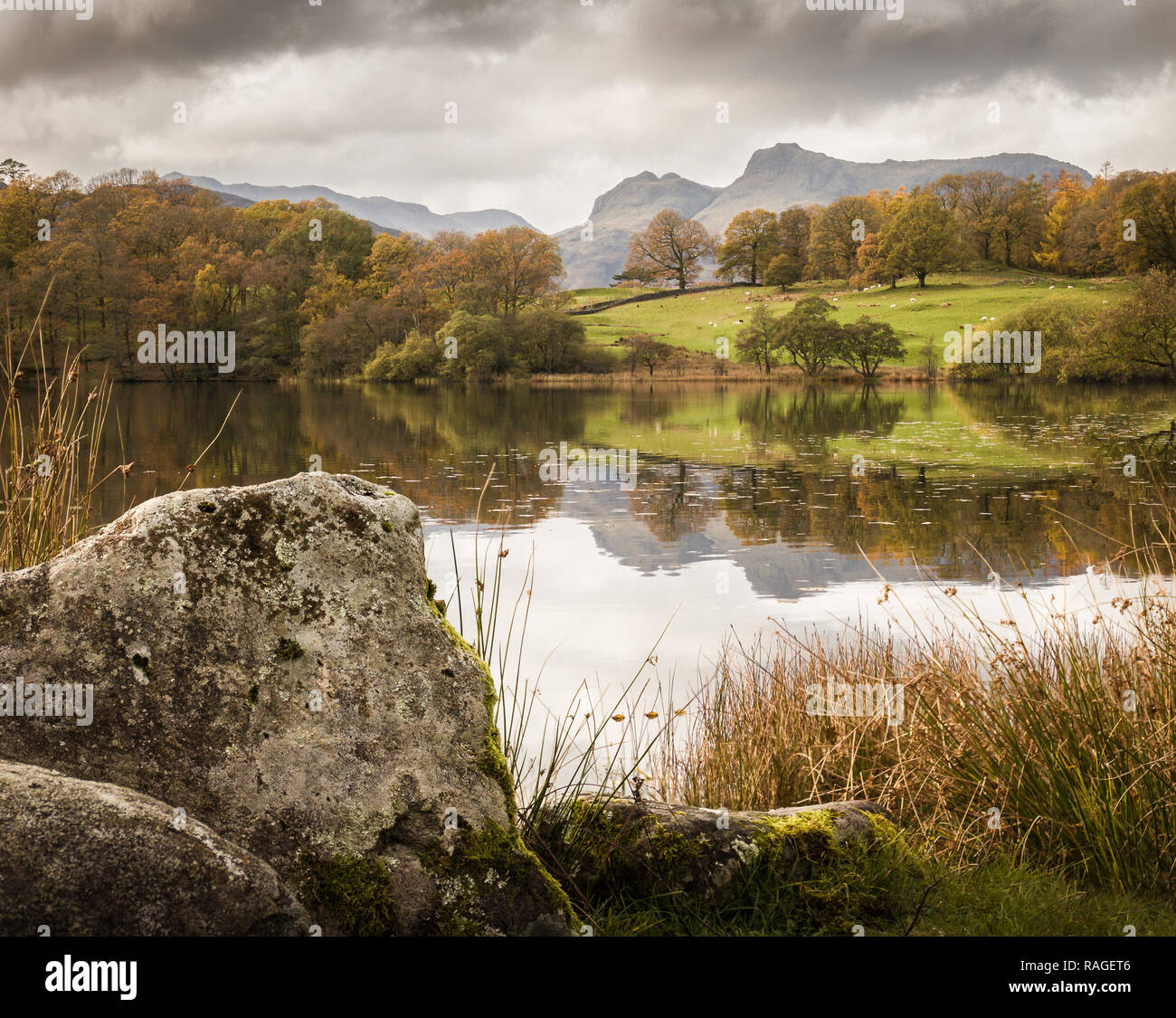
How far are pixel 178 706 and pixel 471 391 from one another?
6667 cm

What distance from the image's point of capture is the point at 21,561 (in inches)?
191

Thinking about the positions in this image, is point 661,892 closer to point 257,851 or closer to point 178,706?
point 257,851

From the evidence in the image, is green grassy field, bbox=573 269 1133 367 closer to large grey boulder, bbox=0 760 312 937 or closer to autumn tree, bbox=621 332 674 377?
autumn tree, bbox=621 332 674 377

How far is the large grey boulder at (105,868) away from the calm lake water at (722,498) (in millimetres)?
1728

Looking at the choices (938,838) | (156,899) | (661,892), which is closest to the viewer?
(156,899)

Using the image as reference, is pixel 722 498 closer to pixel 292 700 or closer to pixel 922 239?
pixel 292 700

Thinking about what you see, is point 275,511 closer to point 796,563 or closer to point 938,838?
point 938,838

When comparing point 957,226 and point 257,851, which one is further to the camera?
point 957,226

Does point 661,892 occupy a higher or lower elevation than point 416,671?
lower

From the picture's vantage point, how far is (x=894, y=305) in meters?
86.8

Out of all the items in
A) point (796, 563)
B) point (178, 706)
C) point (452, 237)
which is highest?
point (452, 237)

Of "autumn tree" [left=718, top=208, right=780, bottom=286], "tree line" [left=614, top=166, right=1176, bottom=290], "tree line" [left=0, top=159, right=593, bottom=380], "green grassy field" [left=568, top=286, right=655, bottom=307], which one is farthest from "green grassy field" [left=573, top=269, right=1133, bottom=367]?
"tree line" [left=0, top=159, right=593, bottom=380]

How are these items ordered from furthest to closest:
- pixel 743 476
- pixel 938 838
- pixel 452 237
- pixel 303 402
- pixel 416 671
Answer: pixel 452 237 < pixel 303 402 < pixel 743 476 < pixel 938 838 < pixel 416 671
